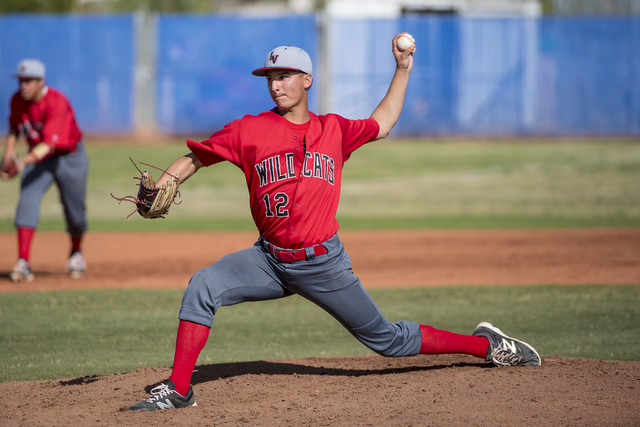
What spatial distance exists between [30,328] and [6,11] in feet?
83.8

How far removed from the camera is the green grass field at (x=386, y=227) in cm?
566

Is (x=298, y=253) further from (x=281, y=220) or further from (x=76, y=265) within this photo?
(x=76, y=265)

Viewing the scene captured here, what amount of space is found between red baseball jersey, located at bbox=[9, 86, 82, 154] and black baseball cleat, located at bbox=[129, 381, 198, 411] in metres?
4.51

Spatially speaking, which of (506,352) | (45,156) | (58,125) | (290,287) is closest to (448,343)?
(506,352)

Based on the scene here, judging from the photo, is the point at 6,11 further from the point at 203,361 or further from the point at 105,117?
the point at 203,361

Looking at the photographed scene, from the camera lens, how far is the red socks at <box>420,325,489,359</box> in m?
4.34

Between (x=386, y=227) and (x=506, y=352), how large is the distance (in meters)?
9.02

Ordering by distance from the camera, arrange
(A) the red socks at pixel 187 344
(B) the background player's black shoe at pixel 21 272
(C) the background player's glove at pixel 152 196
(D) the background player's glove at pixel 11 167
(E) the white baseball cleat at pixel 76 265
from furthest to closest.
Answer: (E) the white baseball cleat at pixel 76 265
(B) the background player's black shoe at pixel 21 272
(D) the background player's glove at pixel 11 167
(A) the red socks at pixel 187 344
(C) the background player's glove at pixel 152 196

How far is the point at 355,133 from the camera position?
4.15 meters

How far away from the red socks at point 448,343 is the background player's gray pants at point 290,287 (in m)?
0.25

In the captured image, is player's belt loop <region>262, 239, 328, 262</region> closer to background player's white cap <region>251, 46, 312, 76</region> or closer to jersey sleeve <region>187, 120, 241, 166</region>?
jersey sleeve <region>187, 120, 241, 166</region>

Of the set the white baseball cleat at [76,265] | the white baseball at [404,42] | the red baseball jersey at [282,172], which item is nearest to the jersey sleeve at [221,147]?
the red baseball jersey at [282,172]

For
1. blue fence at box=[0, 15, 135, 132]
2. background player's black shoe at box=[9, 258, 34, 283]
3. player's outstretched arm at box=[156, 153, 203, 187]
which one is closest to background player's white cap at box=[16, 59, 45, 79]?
background player's black shoe at box=[9, 258, 34, 283]

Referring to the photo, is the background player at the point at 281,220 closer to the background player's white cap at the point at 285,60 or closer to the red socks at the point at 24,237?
the background player's white cap at the point at 285,60
